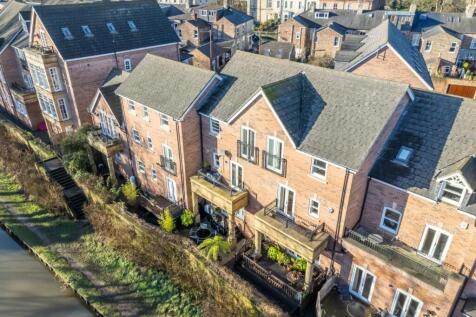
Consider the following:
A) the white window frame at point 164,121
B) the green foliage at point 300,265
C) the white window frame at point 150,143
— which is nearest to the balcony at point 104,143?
the white window frame at point 150,143

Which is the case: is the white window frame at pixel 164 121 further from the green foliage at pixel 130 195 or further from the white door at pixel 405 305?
the white door at pixel 405 305

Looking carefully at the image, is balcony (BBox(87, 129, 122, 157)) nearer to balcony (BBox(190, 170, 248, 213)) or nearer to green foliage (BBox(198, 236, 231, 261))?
balcony (BBox(190, 170, 248, 213))

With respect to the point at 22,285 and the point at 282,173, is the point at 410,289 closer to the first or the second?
the point at 282,173

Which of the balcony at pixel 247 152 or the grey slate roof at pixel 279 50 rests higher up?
the balcony at pixel 247 152

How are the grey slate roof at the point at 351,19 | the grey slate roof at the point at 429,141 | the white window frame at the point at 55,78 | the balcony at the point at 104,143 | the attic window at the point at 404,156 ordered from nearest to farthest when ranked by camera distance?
1. the grey slate roof at the point at 429,141
2. the attic window at the point at 404,156
3. the balcony at the point at 104,143
4. the white window frame at the point at 55,78
5. the grey slate roof at the point at 351,19

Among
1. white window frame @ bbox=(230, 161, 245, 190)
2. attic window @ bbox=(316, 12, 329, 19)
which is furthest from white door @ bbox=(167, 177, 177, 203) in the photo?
attic window @ bbox=(316, 12, 329, 19)

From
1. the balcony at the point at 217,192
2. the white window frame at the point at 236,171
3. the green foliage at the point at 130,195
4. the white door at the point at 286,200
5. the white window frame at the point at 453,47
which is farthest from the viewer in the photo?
the white window frame at the point at 453,47

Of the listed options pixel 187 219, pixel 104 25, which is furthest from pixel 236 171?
pixel 104 25
